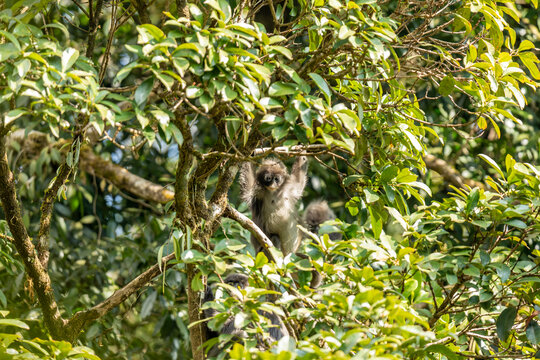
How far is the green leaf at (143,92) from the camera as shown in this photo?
237cm

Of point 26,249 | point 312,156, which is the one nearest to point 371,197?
point 312,156

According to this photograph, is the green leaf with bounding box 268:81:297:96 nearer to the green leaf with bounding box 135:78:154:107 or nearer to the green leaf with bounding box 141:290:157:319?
the green leaf with bounding box 135:78:154:107

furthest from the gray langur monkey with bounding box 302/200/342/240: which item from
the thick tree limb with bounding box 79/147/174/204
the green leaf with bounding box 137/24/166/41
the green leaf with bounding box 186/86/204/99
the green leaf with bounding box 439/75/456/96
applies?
the green leaf with bounding box 137/24/166/41

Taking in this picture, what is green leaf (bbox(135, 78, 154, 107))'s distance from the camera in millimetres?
2369

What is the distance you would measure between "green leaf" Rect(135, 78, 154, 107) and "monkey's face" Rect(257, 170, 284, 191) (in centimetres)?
372

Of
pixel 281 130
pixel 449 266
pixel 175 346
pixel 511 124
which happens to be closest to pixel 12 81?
pixel 281 130

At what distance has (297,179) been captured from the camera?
249 inches

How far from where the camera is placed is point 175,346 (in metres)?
6.19

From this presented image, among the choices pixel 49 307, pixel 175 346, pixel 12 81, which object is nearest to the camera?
pixel 12 81

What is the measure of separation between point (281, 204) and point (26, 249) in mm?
3220

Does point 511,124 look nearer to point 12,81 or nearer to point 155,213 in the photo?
point 155,213

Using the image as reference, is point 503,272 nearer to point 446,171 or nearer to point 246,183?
point 246,183

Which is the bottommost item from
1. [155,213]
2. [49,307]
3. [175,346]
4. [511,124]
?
[175,346]

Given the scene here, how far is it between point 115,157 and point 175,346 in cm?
223
